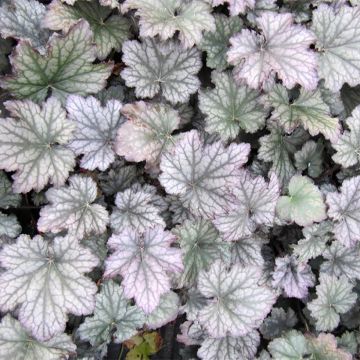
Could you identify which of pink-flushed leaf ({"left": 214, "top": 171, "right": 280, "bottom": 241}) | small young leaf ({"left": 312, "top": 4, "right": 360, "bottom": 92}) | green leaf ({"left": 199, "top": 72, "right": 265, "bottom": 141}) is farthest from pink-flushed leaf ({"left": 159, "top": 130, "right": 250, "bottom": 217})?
small young leaf ({"left": 312, "top": 4, "right": 360, "bottom": 92})

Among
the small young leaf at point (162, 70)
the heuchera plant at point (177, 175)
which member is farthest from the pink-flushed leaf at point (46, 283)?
the small young leaf at point (162, 70)

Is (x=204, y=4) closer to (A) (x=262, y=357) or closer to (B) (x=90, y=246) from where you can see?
(B) (x=90, y=246)

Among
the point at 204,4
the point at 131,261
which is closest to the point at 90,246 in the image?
the point at 131,261

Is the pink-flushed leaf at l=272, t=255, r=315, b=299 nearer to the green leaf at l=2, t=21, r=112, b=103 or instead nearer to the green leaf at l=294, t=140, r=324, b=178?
the green leaf at l=294, t=140, r=324, b=178

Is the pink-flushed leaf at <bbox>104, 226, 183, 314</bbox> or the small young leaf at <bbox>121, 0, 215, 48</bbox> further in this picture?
the small young leaf at <bbox>121, 0, 215, 48</bbox>

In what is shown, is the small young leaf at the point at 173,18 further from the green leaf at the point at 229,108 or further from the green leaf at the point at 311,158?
the green leaf at the point at 311,158

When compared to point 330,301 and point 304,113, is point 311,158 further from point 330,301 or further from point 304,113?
point 330,301
